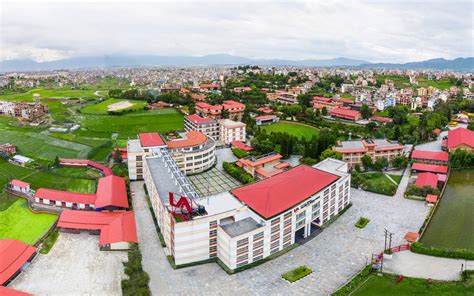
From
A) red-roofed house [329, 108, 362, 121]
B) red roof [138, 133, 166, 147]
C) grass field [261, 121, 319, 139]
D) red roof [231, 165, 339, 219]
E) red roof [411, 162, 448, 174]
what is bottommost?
red roof [411, 162, 448, 174]

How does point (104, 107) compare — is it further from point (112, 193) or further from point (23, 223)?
point (23, 223)

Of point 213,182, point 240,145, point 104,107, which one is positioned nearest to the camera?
point 213,182

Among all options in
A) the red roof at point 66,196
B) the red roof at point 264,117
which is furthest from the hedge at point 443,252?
the red roof at point 264,117

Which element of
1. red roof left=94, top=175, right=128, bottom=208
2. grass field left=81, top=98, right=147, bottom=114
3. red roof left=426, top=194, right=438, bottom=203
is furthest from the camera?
grass field left=81, top=98, right=147, bottom=114

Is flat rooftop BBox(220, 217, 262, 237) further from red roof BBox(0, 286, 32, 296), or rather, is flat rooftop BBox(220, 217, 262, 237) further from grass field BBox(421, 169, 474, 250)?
grass field BBox(421, 169, 474, 250)

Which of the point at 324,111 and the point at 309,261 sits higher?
the point at 324,111

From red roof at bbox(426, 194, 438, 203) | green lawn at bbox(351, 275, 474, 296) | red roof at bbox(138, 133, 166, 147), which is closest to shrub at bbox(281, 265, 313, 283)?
green lawn at bbox(351, 275, 474, 296)

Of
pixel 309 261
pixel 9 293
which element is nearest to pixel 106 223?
pixel 9 293
